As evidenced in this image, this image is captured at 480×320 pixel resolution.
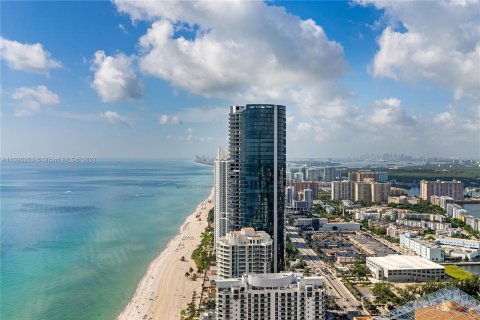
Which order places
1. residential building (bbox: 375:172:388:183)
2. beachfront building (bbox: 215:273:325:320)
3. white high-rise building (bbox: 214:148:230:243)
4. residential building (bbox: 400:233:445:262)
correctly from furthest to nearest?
residential building (bbox: 375:172:388:183) < residential building (bbox: 400:233:445:262) < white high-rise building (bbox: 214:148:230:243) < beachfront building (bbox: 215:273:325:320)

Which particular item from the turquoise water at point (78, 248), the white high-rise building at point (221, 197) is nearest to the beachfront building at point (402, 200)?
the turquoise water at point (78, 248)

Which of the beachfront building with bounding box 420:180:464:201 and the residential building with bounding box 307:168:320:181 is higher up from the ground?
the residential building with bounding box 307:168:320:181

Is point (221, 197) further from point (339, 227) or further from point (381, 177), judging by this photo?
→ point (381, 177)

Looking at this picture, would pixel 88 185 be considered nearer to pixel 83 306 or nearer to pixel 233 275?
pixel 83 306

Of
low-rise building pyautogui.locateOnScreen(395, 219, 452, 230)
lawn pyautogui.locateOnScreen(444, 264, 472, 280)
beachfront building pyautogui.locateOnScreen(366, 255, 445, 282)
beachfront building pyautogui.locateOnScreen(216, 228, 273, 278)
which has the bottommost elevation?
lawn pyautogui.locateOnScreen(444, 264, 472, 280)

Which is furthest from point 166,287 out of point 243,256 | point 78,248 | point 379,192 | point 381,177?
point 381,177

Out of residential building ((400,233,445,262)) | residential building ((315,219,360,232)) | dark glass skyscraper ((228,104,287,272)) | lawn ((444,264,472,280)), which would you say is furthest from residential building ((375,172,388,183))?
dark glass skyscraper ((228,104,287,272))

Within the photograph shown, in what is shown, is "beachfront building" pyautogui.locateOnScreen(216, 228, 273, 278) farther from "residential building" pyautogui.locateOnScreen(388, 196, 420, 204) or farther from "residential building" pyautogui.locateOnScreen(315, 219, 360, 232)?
"residential building" pyautogui.locateOnScreen(388, 196, 420, 204)
